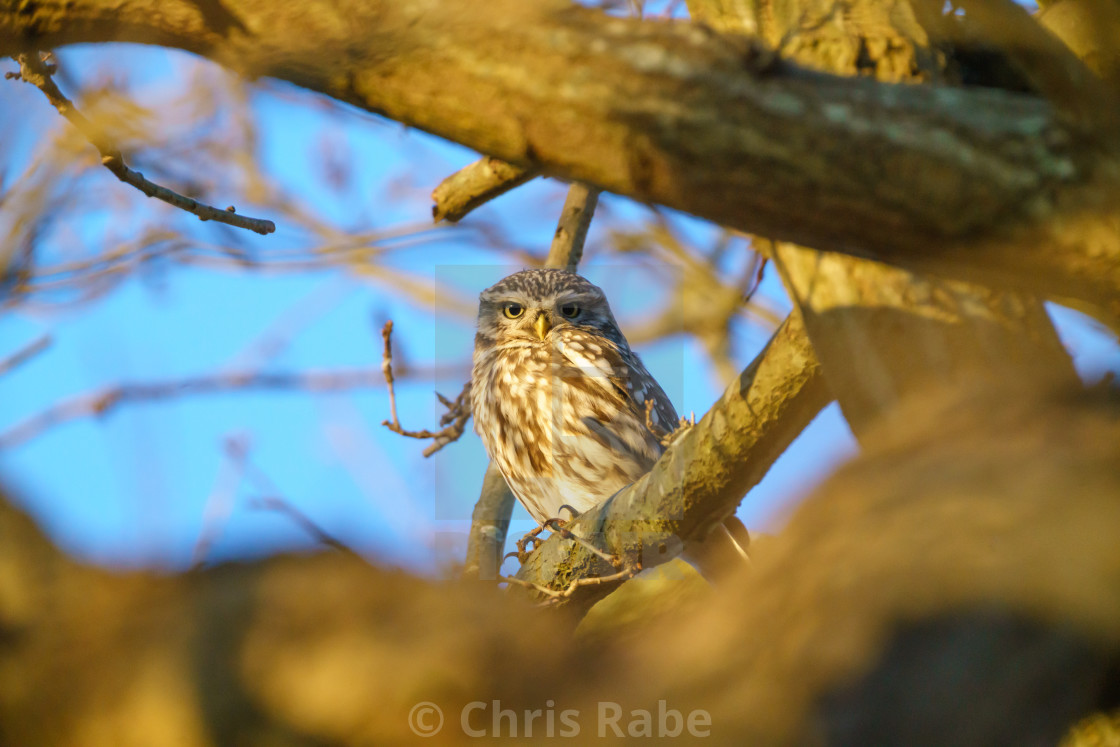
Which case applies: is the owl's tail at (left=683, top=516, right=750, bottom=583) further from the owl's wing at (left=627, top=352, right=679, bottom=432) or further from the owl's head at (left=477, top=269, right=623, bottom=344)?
the owl's head at (left=477, top=269, right=623, bottom=344)

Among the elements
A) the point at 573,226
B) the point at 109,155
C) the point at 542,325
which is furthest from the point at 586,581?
the point at 109,155

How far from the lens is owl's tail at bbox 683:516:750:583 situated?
4480 mm

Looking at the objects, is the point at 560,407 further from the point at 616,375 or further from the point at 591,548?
the point at 591,548

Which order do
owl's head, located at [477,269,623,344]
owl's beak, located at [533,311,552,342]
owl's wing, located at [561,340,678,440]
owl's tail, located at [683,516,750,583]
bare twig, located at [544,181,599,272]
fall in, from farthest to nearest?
owl's head, located at [477,269,623,344] < owl's beak, located at [533,311,552,342] < owl's wing, located at [561,340,678,440] < bare twig, located at [544,181,599,272] < owl's tail, located at [683,516,750,583]

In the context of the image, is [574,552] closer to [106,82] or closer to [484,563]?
[484,563]

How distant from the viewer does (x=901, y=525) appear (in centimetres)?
116

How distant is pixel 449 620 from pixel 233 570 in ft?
1.00

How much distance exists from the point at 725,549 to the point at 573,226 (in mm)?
2072

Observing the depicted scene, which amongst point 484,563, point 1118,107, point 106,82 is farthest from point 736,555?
point 106,82

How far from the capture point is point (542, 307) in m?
5.62

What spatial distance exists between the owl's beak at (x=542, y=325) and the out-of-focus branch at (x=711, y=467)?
1.79m

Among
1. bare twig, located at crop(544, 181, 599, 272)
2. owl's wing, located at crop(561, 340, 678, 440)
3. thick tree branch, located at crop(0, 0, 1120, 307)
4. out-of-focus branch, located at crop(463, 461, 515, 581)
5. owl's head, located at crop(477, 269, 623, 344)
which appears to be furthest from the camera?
owl's head, located at crop(477, 269, 623, 344)

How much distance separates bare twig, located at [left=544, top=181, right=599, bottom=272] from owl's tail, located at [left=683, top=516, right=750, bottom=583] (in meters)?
1.86

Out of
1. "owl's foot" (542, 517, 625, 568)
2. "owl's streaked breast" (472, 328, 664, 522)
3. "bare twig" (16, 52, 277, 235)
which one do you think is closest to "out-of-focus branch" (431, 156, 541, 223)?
"bare twig" (16, 52, 277, 235)
